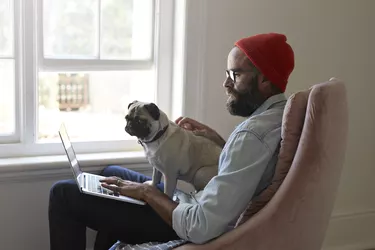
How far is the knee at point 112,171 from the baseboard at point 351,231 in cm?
135

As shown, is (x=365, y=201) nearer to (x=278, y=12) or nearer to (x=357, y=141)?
(x=357, y=141)

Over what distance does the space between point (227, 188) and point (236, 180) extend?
35 mm

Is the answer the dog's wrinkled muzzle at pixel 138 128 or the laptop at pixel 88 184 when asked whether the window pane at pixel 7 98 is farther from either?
the dog's wrinkled muzzle at pixel 138 128

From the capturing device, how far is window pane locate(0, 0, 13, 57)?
244 cm

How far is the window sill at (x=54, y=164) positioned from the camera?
93.9 inches

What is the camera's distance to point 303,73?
293 centimetres

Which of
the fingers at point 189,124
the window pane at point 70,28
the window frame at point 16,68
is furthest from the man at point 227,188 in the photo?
the window pane at point 70,28

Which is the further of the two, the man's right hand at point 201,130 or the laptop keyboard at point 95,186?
the man's right hand at point 201,130

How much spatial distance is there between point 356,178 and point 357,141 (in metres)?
0.21

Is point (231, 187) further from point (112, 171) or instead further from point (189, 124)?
point (112, 171)

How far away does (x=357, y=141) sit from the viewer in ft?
10.4

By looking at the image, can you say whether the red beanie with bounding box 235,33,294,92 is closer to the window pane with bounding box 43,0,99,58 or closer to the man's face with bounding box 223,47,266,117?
the man's face with bounding box 223,47,266,117

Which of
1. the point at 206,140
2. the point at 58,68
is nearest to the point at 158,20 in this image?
the point at 58,68

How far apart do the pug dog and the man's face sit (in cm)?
27
